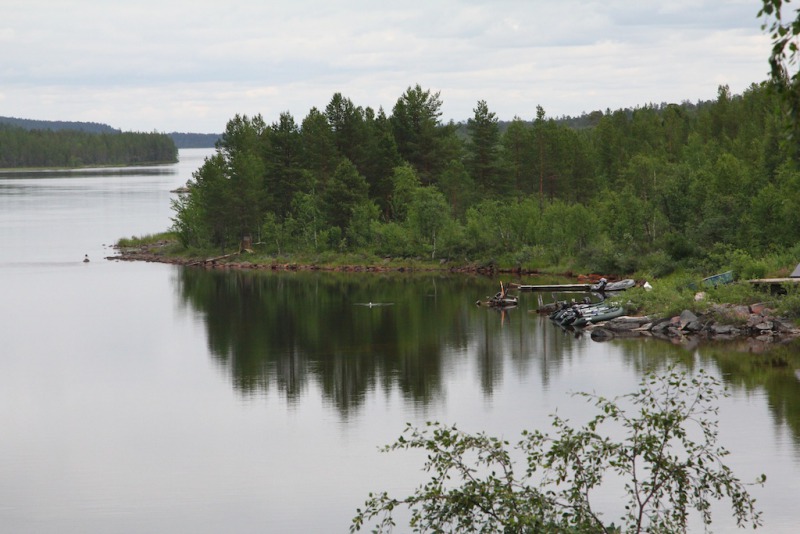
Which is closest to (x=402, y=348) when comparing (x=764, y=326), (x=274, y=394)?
(x=274, y=394)

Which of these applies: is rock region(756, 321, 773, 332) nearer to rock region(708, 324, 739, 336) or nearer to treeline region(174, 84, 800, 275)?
rock region(708, 324, 739, 336)

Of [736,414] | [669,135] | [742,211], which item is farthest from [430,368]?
[669,135]

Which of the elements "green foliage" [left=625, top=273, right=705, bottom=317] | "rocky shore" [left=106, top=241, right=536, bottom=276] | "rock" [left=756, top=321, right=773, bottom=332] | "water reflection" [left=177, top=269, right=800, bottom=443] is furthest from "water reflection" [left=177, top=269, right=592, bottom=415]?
"rock" [left=756, top=321, right=773, bottom=332]

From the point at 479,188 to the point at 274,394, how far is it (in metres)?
57.9

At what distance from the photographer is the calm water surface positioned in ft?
93.8

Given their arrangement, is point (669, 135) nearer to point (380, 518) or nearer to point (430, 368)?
point (430, 368)

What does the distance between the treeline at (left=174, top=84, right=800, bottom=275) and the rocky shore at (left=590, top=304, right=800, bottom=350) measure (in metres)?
15.9

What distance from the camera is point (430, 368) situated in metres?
44.8

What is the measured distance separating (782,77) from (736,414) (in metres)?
25.9

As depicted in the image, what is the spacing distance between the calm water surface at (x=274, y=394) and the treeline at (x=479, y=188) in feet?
33.6

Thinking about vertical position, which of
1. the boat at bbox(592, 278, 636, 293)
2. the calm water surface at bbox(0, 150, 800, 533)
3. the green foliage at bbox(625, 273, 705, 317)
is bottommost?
the calm water surface at bbox(0, 150, 800, 533)

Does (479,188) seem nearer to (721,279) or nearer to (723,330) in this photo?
(721,279)

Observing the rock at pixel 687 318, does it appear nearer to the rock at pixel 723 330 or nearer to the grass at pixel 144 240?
the rock at pixel 723 330

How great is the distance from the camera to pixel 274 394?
133 ft
